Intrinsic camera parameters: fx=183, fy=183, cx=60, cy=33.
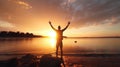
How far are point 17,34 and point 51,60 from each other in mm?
157994

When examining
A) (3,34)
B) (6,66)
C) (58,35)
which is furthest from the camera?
(3,34)

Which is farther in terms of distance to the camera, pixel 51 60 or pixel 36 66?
pixel 36 66

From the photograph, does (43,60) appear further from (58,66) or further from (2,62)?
(2,62)

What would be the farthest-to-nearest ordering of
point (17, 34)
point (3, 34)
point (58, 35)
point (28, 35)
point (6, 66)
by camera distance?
point (28, 35), point (17, 34), point (3, 34), point (58, 35), point (6, 66)

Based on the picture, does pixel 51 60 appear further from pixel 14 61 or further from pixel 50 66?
pixel 14 61

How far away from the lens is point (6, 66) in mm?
12945

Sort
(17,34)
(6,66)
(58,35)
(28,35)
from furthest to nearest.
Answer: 1. (28,35)
2. (17,34)
3. (58,35)
4. (6,66)

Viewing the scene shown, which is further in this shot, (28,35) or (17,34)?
(28,35)

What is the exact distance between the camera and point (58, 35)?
19.2m

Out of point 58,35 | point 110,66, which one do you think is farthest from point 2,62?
point 110,66

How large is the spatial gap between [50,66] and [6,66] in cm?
350

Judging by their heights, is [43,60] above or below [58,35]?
below

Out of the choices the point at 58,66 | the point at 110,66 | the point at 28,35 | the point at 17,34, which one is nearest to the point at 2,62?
the point at 58,66

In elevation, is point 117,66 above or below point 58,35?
below
